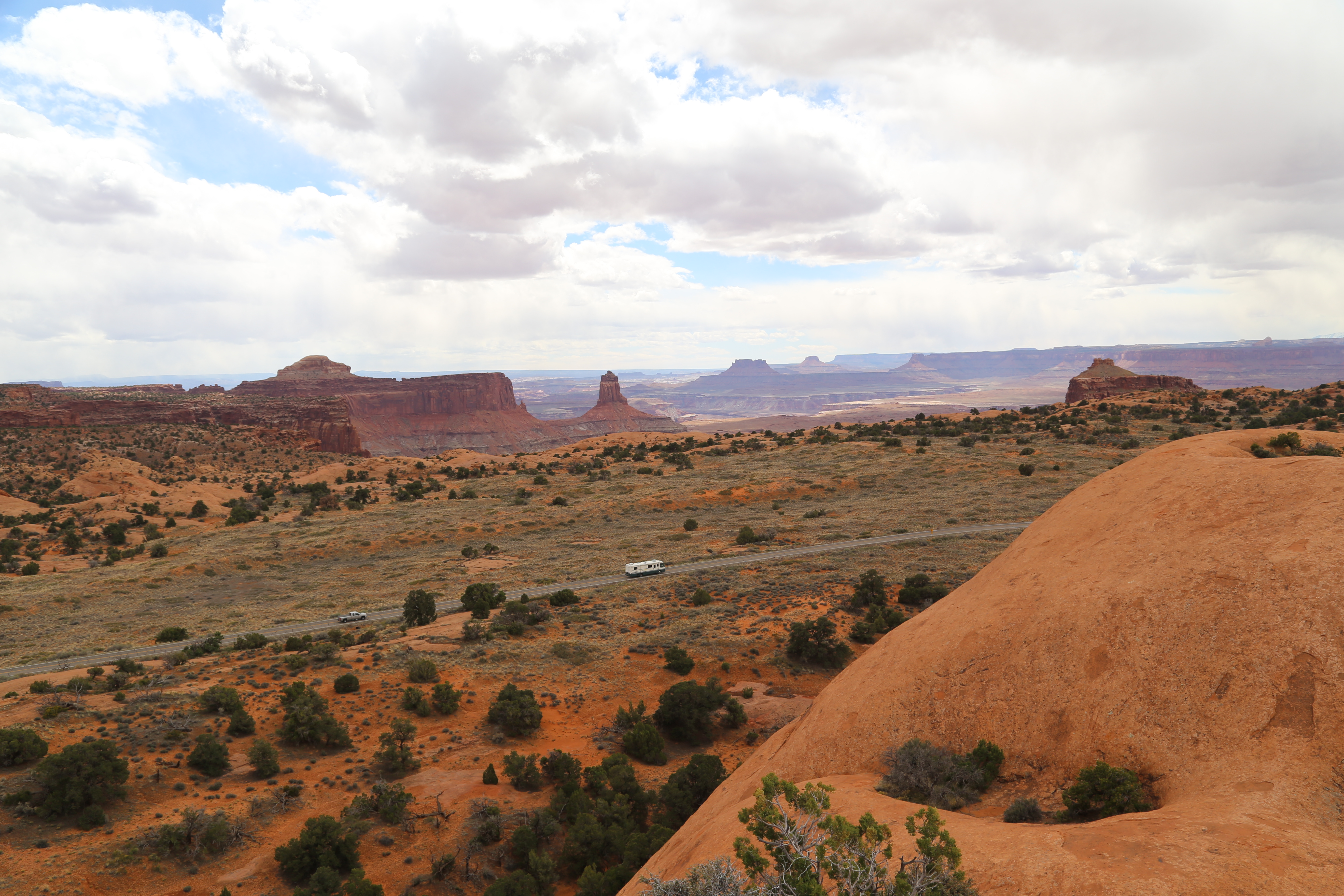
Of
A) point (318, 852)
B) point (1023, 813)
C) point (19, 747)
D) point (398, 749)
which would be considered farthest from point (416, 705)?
point (1023, 813)

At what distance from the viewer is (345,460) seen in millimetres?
126312

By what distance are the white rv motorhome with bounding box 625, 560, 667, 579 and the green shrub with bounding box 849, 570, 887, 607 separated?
43.4 ft

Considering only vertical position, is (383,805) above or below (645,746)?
above

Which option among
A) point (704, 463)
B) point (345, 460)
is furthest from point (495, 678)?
point (345, 460)

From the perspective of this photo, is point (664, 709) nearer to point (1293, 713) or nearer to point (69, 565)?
point (1293, 713)

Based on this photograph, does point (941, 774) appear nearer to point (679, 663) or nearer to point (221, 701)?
point (679, 663)

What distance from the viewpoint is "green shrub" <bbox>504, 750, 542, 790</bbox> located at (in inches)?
823

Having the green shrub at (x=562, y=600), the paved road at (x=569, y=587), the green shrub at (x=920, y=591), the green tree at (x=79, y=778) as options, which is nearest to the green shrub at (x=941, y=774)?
the green tree at (x=79, y=778)

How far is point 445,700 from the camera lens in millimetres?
24922

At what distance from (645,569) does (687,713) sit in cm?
1836

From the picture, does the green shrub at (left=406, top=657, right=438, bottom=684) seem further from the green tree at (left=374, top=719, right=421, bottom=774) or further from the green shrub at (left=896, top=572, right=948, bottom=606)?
the green shrub at (left=896, top=572, right=948, bottom=606)

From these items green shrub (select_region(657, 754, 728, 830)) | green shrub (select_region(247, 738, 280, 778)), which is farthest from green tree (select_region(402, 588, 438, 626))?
green shrub (select_region(657, 754, 728, 830))

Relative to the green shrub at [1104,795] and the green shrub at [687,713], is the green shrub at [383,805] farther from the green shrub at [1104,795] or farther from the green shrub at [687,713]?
the green shrub at [1104,795]

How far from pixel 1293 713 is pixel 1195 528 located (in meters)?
4.92
